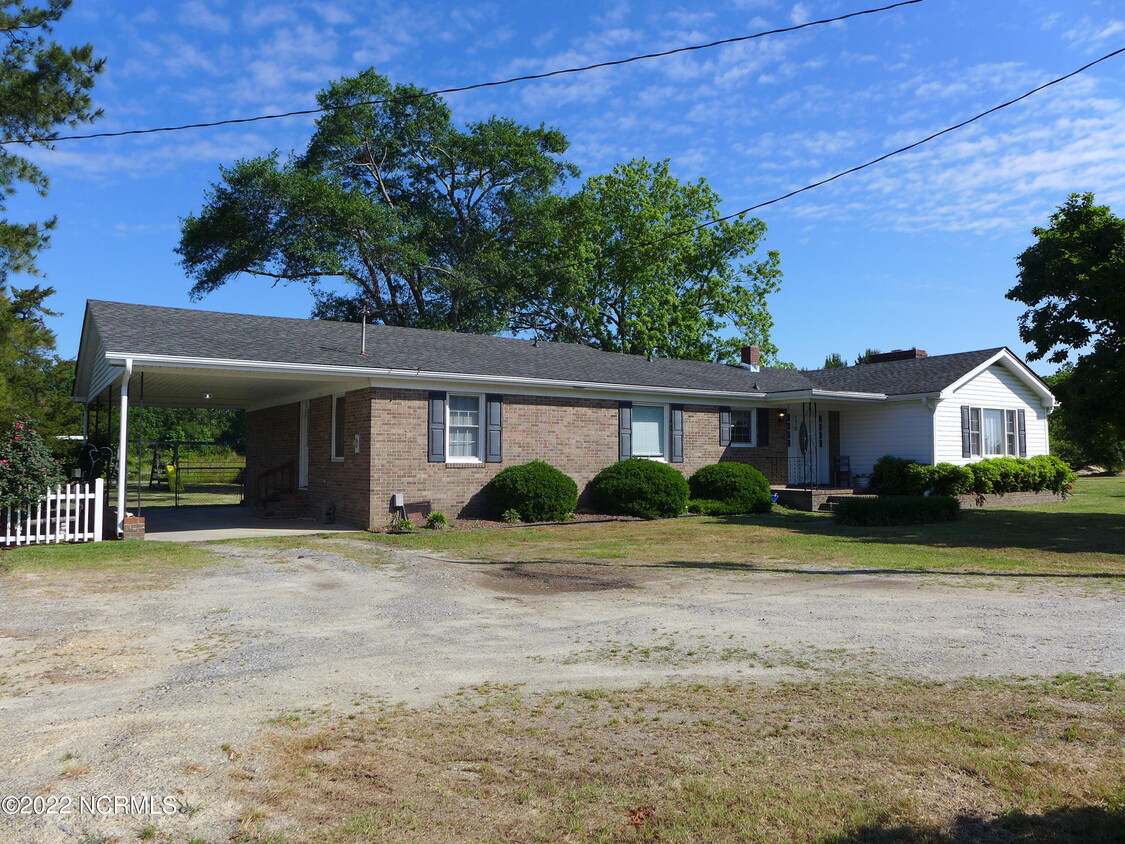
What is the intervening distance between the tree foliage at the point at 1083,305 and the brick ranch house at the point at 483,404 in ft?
17.1

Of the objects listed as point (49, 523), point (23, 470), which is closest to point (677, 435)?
point (49, 523)

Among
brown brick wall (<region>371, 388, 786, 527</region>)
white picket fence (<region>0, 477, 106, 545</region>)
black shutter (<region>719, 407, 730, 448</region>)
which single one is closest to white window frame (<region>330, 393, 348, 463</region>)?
brown brick wall (<region>371, 388, 786, 527</region>)

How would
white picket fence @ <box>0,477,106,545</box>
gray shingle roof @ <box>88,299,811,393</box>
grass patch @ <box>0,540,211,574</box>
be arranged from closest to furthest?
grass patch @ <box>0,540,211,574</box>, white picket fence @ <box>0,477,106,545</box>, gray shingle roof @ <box>88,299,811,393</box>

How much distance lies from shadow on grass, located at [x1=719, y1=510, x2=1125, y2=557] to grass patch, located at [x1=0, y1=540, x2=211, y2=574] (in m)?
11.2

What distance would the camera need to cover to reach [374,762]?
4184mm

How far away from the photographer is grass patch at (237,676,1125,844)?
3.45m

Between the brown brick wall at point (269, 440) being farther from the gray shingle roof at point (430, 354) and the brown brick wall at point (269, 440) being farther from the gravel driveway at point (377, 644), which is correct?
the gravel driveway at point (377, 644)

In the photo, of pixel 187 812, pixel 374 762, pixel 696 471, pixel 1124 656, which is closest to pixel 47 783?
pixel 187 812

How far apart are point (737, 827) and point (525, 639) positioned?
382cm

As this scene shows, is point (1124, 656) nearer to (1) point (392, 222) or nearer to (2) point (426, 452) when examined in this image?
(2) point (426, 452)

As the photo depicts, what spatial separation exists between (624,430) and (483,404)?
4134 mm

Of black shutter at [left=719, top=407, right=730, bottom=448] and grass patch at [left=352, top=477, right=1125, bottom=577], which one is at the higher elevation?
black shutter at [left=719, top=407, right=730, bottom=448]

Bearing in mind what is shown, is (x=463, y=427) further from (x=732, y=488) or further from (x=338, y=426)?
(x=732, y=488)

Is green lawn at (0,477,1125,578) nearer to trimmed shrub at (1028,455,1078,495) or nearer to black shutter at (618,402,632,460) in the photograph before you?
black shutter at (618,402,632,460)
